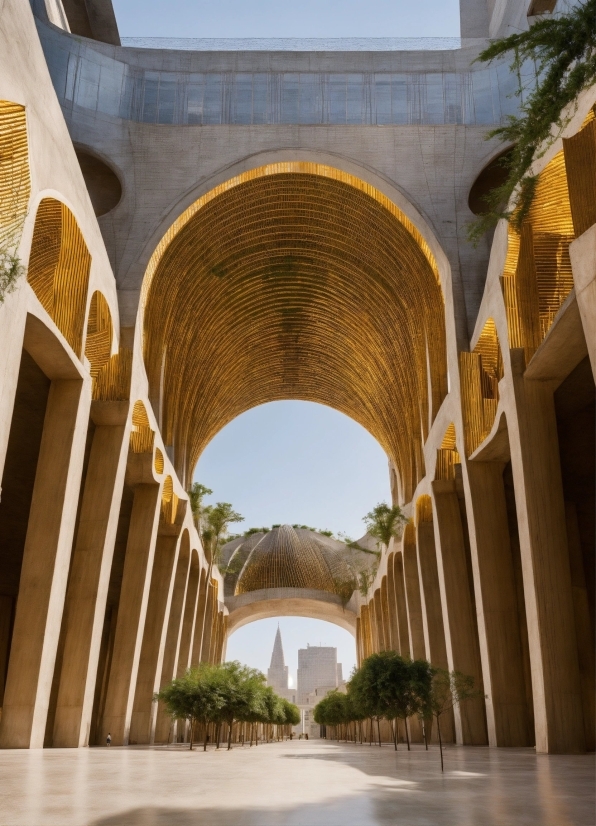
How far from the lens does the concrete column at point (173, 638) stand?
29.8 meters

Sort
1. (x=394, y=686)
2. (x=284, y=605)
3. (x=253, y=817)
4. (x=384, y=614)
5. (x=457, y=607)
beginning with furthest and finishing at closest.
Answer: (x=284, y=605)
(x=384, y=614)
(x=457, y=607)
(x=394, y=686)
(x=253, y=817)

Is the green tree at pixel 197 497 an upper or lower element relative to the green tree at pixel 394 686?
upper

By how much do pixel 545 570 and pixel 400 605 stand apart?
2157 centimetres

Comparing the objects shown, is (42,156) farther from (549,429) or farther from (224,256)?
(224,256)

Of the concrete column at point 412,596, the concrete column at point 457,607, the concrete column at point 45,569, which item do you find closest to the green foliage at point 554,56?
the concrete column at point 45,569

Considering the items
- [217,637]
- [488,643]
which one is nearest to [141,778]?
[488,643]

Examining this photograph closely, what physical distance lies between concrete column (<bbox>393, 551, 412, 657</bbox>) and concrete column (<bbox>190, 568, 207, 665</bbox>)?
33.8 ft

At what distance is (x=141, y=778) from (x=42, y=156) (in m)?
9.61

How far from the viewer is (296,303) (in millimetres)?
33156

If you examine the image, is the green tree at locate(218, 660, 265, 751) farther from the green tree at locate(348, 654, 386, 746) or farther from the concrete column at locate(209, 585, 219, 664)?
the concrete column at locate(209, 585, 219, 664)

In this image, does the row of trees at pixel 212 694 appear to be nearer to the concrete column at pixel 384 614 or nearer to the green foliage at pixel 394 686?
the green foliage at pixel 394 686

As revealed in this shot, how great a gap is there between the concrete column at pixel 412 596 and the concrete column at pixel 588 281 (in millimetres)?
21319

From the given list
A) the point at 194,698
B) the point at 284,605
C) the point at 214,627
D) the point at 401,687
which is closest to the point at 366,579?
the point at 284,605

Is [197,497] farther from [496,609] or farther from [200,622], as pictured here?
[496,609]
